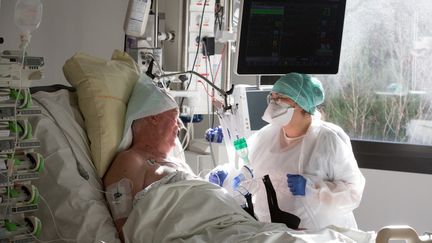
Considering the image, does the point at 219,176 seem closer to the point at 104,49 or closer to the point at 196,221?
the point at 196,221

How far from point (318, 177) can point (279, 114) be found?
0.34 m

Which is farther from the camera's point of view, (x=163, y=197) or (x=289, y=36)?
(x=289, y=36)

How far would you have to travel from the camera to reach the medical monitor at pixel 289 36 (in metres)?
3.01

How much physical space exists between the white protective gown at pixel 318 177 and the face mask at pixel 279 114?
0.12 metres

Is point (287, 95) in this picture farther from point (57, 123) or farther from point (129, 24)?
point (57, 123)

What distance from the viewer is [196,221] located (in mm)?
2166

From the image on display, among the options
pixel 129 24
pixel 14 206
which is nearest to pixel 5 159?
pixel 14 206

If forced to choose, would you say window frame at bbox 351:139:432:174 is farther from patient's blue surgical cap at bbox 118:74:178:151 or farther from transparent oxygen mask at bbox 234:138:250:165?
patient's blue surgical cap at bbox 118:74:178:151

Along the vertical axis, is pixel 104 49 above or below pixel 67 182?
above

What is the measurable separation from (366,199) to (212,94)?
1.34 meters

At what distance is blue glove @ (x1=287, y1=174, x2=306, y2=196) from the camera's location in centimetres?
262

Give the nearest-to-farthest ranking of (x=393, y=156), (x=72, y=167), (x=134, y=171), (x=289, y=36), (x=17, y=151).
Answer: (x=17, y=151) < (x=72, y=167) < (x=134, y=171) < (x=289, y=36) < (x=393, y=156)

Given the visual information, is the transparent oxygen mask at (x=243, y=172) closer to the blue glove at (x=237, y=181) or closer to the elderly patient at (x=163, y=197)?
the blue glove at (x=237, y=181)

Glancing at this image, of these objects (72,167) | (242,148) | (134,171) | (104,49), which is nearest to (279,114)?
(242,148)
